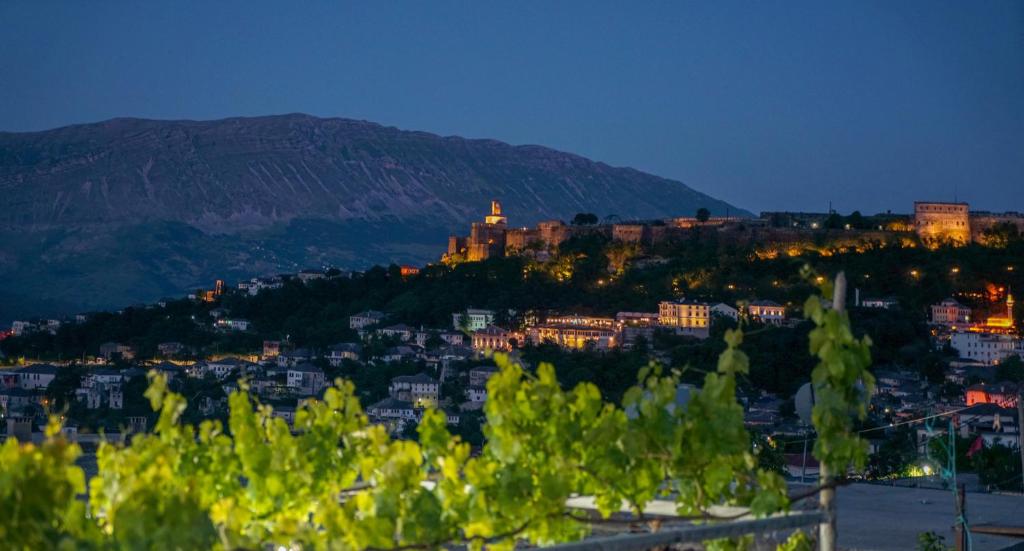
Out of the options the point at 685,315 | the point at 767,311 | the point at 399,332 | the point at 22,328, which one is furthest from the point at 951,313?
the point at 22,328

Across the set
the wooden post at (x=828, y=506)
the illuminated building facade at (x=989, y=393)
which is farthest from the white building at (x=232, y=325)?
the wooden post at (x=828, y=506)

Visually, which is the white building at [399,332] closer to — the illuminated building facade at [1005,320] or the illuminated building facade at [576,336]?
the illuminated building facade at [576,336]

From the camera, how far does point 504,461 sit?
162 inches

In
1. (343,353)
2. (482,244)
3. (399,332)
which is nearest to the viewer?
(343,353)

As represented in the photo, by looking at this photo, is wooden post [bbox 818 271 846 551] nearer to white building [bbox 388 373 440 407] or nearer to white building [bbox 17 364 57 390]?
white building [bbox 388 373 440 407]

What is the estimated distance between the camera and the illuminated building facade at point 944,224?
56.5 metres

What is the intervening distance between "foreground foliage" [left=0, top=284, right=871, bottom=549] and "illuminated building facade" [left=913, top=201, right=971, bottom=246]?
2123 inches

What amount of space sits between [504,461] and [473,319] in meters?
51.8

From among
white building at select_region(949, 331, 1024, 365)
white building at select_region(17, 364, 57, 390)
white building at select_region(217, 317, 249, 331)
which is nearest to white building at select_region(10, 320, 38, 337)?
white building at select_region(217, 317, 249, 331)

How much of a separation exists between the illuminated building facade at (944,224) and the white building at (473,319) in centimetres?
1684

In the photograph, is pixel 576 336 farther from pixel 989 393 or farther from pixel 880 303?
pixel 989 393

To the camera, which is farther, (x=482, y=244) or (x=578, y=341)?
(x=482, y=244)

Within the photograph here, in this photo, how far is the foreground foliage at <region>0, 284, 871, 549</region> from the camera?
3764mm

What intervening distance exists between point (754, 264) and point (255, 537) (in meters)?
53.0
